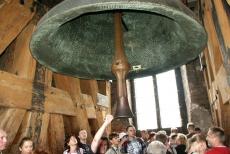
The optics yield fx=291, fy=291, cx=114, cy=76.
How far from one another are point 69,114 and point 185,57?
253 centimetres

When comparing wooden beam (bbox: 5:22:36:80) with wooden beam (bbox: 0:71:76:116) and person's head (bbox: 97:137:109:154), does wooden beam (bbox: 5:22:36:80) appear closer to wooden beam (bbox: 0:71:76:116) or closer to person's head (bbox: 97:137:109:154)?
wooden beam (bbox: 0:71:76:116)

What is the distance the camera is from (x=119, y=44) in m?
1.98

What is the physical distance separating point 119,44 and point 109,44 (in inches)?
19.4

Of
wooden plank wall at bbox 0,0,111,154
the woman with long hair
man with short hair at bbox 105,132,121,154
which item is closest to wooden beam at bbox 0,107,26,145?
wooden plank wall at bbox 0,0,111,154

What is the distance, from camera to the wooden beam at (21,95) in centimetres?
305

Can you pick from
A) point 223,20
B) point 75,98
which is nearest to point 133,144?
point 75,98

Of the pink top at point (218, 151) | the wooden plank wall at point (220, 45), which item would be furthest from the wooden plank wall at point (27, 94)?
the wooden plank wall at point (220, 45)

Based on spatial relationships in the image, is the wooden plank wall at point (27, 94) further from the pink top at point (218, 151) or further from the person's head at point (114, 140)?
the pink top at point (218, 151)

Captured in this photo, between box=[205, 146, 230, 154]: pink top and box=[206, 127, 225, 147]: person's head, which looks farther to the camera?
box=[206, 127, 225, 147]: person's head

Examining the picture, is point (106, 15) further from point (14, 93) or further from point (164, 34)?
point (14, 93)

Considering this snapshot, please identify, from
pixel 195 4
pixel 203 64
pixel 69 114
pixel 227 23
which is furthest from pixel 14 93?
pixel 203 64

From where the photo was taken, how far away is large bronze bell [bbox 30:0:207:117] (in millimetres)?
1913

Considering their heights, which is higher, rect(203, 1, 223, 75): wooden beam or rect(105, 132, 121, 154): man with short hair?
rect(203, 1, 223, 75): wooden beam

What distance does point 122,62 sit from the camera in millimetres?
Result: 1898
